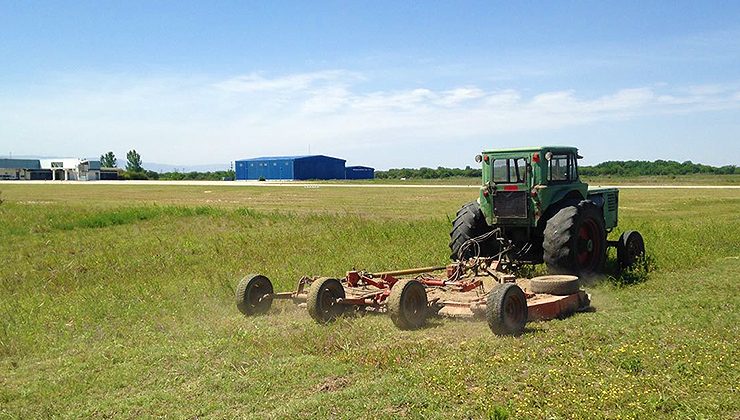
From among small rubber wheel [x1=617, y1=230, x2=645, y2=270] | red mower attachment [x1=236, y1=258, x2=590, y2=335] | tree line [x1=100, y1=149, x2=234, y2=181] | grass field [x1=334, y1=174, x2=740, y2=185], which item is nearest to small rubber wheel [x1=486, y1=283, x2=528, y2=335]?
red mower attachment [x1=236, y1=258, x2=590, y2=335]

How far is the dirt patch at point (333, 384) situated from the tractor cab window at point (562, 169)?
6579 mm

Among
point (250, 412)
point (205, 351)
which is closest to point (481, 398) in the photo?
point (250, 412)

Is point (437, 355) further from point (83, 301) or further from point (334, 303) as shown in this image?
point (83, 301)

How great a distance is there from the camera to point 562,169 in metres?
12.3

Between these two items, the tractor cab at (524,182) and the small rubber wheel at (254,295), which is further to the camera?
the tractor cab at (524,182)

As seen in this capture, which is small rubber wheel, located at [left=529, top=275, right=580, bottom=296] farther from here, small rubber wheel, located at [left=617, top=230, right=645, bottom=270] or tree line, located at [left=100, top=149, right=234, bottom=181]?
tree line, located at [left=100, top=149, right=234, bottom=181]

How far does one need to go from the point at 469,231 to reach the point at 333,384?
6328 mm

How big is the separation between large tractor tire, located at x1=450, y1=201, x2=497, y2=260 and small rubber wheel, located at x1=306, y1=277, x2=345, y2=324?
346cm

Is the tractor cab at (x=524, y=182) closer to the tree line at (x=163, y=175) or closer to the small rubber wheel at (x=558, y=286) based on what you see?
the small rubber wheel at (x=558, y=286)

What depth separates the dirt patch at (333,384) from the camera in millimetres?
6398

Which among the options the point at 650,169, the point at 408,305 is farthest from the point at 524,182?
the point at 650,169

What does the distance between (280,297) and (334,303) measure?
0.98 m

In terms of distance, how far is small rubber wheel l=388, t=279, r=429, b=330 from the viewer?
8.48m

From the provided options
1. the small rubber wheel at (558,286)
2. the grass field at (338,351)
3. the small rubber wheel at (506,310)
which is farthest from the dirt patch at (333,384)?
the small rubber wheel at (558,286)
